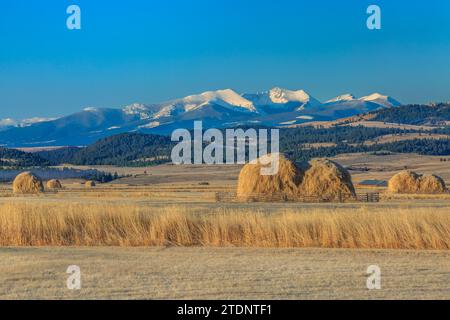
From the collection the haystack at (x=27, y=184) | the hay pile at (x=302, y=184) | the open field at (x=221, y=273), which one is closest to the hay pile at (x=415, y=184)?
the hay pile at (x=302, y=184)

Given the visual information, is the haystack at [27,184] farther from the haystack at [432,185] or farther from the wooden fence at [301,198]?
the haystack at [432,185]

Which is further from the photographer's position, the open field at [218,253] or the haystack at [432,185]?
the haystack at [432,185]

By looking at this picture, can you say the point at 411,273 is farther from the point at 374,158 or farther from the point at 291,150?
the point at 291,150

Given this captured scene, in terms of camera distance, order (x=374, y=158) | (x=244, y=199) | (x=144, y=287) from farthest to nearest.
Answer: (x=374, y=158) → (x=244, y=199) → (x=144, y=287)

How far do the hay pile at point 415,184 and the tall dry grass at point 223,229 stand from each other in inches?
1567

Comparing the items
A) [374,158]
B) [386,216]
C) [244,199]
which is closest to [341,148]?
[374,158]

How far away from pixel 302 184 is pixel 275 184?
1.75 meters

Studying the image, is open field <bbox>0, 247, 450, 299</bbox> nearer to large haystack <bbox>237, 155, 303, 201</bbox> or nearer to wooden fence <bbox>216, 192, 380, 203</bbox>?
wooden fence <bbox>216, 192, 380, 203</bbox>

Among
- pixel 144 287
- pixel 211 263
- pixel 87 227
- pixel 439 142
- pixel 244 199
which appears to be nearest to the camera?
pixel 144 287

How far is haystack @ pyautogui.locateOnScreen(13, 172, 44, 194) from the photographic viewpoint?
214 ft

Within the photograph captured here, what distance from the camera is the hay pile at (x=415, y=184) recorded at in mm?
60084

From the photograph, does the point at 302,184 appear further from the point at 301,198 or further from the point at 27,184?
the point at 27,184

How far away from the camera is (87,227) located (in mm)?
21141
